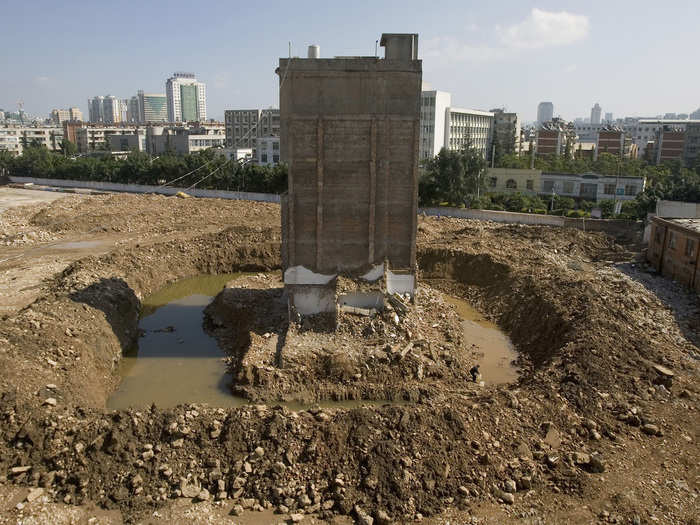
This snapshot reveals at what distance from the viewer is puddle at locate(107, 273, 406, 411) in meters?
14.7

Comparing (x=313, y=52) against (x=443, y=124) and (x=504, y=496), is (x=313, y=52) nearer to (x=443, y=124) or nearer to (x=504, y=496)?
(x=504, y=496)

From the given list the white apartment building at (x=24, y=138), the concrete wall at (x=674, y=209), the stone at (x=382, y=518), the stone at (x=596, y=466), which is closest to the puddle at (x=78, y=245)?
the stone at (x=382, y=518)

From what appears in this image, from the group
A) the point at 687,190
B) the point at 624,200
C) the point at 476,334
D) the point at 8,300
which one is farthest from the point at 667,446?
the point at 624,200

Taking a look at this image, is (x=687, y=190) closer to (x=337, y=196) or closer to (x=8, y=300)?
(x=337, y=196)

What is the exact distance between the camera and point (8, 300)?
2055cm

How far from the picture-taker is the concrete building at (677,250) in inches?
819

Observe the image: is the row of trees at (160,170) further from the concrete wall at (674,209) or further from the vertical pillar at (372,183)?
the vertical pillar at (372,183)

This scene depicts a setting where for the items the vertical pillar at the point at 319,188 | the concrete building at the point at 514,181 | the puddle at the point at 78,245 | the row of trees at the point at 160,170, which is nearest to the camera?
the vertical pillar at the point at 319,188

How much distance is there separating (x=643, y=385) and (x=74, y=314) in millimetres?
15619

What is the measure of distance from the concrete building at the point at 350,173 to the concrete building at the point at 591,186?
30.6 meters

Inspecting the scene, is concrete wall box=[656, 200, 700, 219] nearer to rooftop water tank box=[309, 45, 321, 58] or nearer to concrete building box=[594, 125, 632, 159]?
rooftop water tank box=[309, 45, 321, 58]

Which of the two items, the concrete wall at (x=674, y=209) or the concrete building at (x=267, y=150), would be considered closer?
the concrete wall at (x=674, y=209)

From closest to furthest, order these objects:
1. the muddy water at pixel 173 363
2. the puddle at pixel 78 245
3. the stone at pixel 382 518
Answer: the stone at pixel 382 518, the muddy water at pixel 173 363, the puddle at pixel 78 245

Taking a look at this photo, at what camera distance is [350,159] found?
674 inches
